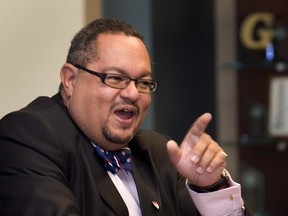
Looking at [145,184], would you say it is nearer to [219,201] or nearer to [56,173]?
[219,201]

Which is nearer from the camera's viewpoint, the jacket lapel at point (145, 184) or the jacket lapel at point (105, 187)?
the jacket lapel at point (105, 187)

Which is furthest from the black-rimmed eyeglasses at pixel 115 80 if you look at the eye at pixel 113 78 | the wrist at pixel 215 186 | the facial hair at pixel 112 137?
the wrist at pixel 215 186

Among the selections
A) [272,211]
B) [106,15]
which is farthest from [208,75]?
[272,211]

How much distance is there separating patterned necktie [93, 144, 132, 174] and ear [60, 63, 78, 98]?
200mm

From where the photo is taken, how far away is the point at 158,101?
315 centimetres

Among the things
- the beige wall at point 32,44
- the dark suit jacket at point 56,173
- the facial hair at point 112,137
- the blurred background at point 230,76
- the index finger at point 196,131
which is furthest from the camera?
the blurred background at point 230,76

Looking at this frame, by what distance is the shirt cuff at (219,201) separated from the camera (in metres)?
1.81

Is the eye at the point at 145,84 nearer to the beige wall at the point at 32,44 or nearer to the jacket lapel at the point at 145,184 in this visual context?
the jacket lapel at the point at 145,184

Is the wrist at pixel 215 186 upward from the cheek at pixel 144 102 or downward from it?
downward

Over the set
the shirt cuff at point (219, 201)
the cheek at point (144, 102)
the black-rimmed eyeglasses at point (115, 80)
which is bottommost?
the shirt cuff at point (219, 201)

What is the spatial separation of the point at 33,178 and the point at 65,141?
0.64 feet

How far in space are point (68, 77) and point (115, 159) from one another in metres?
0.31

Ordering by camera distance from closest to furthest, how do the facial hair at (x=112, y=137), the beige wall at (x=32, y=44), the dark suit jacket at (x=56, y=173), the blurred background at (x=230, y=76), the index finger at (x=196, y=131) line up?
the dark suit jacket at (x=56, y=173)
the index finger at (x=196, y=131)
the facial hair at (x=112, y=137)
the beige wall at (x=32, y=44)
the blurred background at (x=230, y=76)

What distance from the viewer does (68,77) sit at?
187 cm
